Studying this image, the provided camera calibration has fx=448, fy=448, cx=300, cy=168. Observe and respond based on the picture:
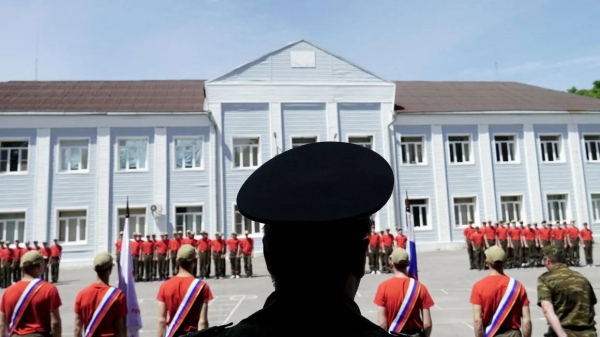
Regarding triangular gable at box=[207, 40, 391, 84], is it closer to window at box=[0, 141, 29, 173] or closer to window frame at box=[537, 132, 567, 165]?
window frame at box=[537, 132, 567, 165]

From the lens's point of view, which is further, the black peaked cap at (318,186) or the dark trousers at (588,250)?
the dark trousers at (588,250)

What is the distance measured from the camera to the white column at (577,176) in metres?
28.9

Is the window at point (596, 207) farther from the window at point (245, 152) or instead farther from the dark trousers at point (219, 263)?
the dark trousers at point (219, 263)

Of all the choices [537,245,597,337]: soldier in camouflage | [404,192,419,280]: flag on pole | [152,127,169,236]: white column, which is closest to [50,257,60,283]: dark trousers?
[152,127,169,236]: white column

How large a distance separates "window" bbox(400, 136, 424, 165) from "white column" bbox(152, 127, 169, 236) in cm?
1454

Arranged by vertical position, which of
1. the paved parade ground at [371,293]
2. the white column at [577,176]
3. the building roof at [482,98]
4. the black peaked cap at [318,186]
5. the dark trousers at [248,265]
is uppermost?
the building roof at [482,98]

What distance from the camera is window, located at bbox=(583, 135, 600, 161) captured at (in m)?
29.9

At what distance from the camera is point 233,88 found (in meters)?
27.1

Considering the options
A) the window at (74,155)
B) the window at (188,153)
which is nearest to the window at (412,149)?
the window at (188,153)

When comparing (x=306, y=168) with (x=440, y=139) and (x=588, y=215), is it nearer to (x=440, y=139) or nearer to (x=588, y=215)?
(x=440, y=139)

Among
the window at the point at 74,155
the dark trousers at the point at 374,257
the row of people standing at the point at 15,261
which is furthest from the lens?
the window at the point at 74,155

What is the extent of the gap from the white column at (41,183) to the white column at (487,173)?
1012 inches

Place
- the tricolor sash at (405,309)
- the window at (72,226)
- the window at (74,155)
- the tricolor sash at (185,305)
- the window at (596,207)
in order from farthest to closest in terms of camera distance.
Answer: the window at (596,207) < the window at (74,155) < the window at (72,226) < the tricolor sash at (185,305) < the tricolor sash at (405,309)

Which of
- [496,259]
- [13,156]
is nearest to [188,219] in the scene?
[13,156]
